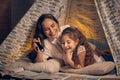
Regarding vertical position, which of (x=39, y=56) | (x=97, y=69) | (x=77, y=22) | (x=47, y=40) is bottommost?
(x=97, y=69)

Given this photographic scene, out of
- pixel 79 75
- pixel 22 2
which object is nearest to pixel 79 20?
pixel 79 75

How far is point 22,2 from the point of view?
2.65 meters

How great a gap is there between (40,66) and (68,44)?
22 centimetres

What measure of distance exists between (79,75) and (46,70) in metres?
0.21

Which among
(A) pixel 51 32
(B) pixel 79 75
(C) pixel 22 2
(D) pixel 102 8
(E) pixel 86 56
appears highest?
(C) pixel 22 2

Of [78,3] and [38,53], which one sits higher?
[78,3]

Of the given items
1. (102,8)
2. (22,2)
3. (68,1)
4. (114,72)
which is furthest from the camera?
(22,2)

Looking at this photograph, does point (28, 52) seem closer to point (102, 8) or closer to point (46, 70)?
point (46, 70)

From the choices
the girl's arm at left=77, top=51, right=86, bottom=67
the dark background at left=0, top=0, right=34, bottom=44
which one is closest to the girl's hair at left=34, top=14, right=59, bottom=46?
the girl's arm at left=77, top=51, right=86, bottom=67

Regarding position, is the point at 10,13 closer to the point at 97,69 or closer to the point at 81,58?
the point at 81,58

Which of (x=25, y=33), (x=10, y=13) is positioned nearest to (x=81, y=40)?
(x=25, y=33)

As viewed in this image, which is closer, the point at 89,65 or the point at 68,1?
the point at 89,65

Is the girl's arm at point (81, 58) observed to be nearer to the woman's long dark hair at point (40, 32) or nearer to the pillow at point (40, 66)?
the pillow at point (40, 66)

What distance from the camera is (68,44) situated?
177cm
